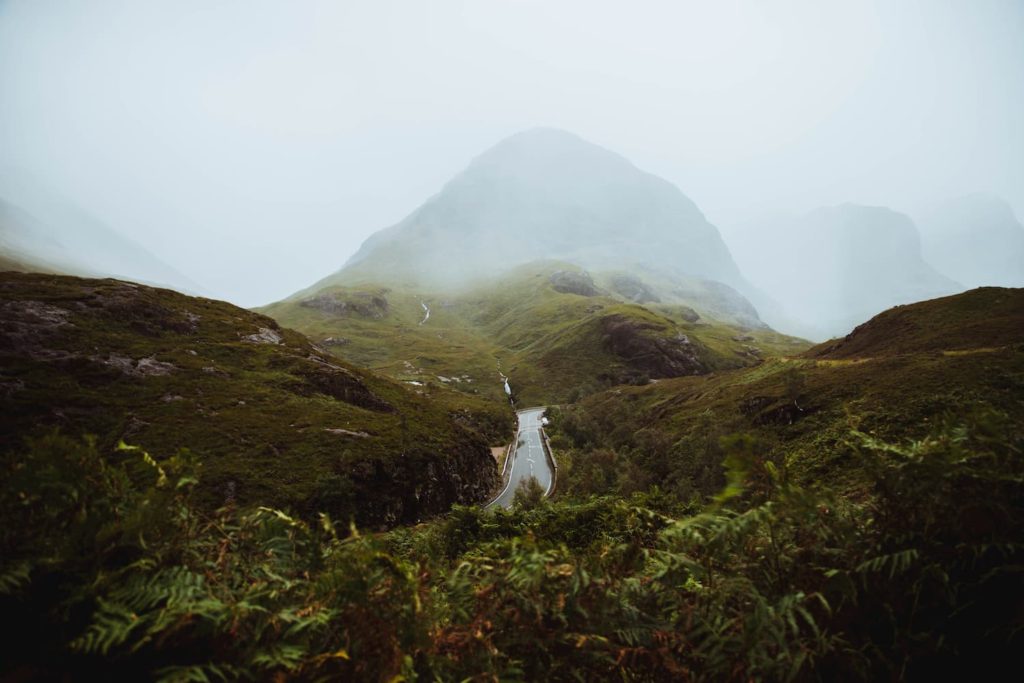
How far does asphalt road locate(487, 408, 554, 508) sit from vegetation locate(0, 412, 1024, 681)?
4332cm

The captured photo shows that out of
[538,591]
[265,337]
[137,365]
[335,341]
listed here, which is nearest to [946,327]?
[538,591]

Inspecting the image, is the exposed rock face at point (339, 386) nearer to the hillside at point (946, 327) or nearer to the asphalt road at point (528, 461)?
the asphalt road at point (528, 461)

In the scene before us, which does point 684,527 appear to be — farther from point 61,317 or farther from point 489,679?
point 61,317

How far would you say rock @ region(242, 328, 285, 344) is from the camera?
55.6m

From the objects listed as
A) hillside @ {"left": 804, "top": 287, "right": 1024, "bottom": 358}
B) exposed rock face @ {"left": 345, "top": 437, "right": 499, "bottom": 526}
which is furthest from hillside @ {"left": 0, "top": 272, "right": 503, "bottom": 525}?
hillside @ {"left": 804, "top": 287, "right": 1024, "bottom": 358}

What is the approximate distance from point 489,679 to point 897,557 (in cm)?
378

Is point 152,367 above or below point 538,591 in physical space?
below

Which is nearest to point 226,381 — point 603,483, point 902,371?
point 603,483

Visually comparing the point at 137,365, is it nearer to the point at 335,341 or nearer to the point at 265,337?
the point at 265,337

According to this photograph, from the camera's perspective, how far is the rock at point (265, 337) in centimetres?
5556

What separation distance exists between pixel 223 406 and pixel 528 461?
1739 inches

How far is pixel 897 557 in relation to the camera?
3641 millimetres

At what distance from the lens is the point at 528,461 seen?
223ft

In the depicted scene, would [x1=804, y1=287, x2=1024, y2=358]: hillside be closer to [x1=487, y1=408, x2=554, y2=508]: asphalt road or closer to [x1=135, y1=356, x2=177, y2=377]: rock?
[x1=487, y1=408, x2=554, y2=508]: asphalt road
